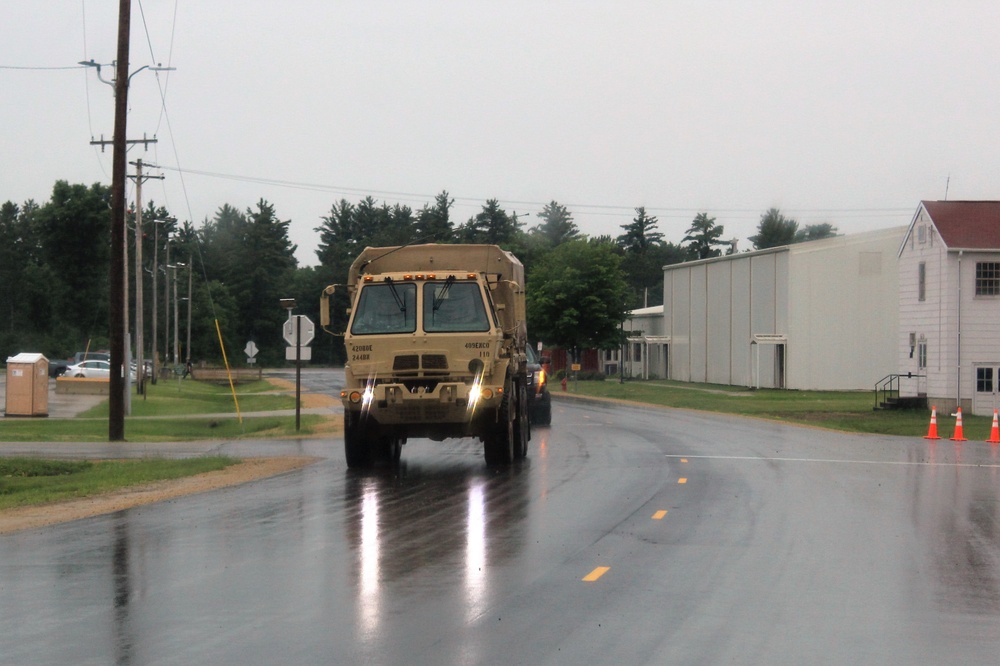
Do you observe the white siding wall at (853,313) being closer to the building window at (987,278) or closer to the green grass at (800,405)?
the green grass at (800,405)

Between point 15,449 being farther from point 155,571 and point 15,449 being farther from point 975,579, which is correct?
point 975,579

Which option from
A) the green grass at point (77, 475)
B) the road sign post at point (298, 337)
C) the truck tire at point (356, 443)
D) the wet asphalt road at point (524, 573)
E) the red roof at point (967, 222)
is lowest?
the green grass at point (77, 475)

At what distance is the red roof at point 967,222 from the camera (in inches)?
1638

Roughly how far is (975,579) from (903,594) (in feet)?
3.57

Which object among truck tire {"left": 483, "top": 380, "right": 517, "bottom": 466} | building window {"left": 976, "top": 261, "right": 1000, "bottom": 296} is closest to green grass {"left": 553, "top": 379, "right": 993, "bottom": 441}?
building window {"left": 976, "top": 261, "right": 1000, "bottom": 296}

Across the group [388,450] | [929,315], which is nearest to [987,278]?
[929,315]

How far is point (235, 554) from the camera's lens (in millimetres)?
11086

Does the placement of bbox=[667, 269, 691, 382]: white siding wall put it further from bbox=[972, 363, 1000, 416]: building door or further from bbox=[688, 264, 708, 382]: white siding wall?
bbox=[972, 363, 1000, 416]: building door

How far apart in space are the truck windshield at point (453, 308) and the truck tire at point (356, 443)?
2.05 m

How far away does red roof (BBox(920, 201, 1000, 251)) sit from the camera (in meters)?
41.6

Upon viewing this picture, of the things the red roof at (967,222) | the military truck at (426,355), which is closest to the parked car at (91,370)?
the red roof at (967,222)

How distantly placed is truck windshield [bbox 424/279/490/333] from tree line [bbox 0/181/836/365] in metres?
50.2

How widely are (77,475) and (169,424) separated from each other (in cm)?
1645

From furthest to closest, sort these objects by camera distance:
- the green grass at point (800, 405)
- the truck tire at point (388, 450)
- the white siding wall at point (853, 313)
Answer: the white siding wall at point (853, 313)
the green grass at point (800, 405)
the truck tire at point (388, 450)
